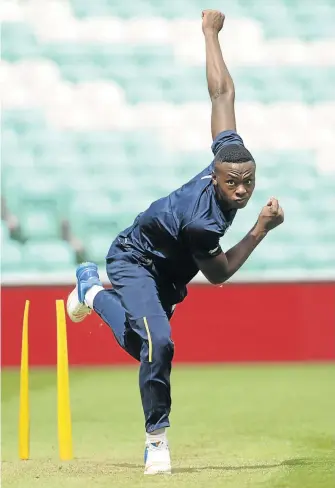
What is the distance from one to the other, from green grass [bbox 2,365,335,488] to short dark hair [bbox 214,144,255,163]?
1.29 m

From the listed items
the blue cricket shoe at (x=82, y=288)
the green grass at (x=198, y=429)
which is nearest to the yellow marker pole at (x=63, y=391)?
the green grass at (x=198, y=429)

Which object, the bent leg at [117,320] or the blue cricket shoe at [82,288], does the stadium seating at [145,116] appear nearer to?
the blue cricket shoe at [82,288]

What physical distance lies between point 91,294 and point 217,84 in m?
1.23

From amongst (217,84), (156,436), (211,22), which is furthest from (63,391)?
(211,22)

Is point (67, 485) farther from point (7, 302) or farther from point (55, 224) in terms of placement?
point (55, 224)

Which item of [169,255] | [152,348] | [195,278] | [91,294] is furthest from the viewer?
[195,278]

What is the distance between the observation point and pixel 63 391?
5.17 metres

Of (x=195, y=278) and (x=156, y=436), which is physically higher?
(x=195, y=278)

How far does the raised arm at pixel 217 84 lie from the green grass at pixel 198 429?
5.20 feet

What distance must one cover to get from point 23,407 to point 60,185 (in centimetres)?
617

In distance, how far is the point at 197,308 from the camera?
10172mm

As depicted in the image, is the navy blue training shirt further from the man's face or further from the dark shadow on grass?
the dark shadow on grass

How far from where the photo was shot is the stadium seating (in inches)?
439

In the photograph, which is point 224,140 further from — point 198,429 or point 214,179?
point 198,429
